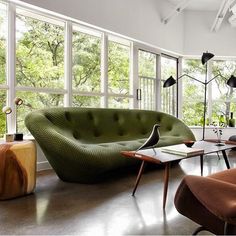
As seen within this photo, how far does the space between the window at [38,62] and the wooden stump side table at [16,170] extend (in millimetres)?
→ 1096

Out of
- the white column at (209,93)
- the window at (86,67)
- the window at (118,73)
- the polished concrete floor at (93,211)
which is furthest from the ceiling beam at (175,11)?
the polished concrete floor at (93,211)

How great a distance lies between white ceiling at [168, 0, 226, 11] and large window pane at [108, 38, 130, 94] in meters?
1.91

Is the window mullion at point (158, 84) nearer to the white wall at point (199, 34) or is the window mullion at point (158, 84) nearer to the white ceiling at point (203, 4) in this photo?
the white wall at point (199, 34)

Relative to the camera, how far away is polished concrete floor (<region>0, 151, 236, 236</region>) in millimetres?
1854

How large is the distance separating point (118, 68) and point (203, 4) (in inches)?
107

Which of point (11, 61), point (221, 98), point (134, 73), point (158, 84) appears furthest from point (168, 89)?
point (11, 61)

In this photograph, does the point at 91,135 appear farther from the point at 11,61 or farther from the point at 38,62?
the point at 11,61

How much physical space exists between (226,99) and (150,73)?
2183 mm

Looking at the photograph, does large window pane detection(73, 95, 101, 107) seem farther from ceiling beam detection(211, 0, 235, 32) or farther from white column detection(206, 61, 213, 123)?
ceiling beam detection(211, 0, 235, 32)

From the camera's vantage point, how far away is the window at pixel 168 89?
6.07 m

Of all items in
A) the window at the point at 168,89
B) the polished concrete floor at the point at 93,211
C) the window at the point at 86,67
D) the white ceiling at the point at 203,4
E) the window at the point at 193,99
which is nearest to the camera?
the polished concrete floor at the point at 93,211

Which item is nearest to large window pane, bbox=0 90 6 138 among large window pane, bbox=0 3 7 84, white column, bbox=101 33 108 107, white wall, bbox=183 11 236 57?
large window pane, bbox=0 3 7 84

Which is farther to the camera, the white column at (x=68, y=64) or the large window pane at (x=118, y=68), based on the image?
the large window pane at (x=118, y=68)

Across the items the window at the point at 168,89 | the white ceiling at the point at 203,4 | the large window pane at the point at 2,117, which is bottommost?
the large window pane at the point at 2,117
